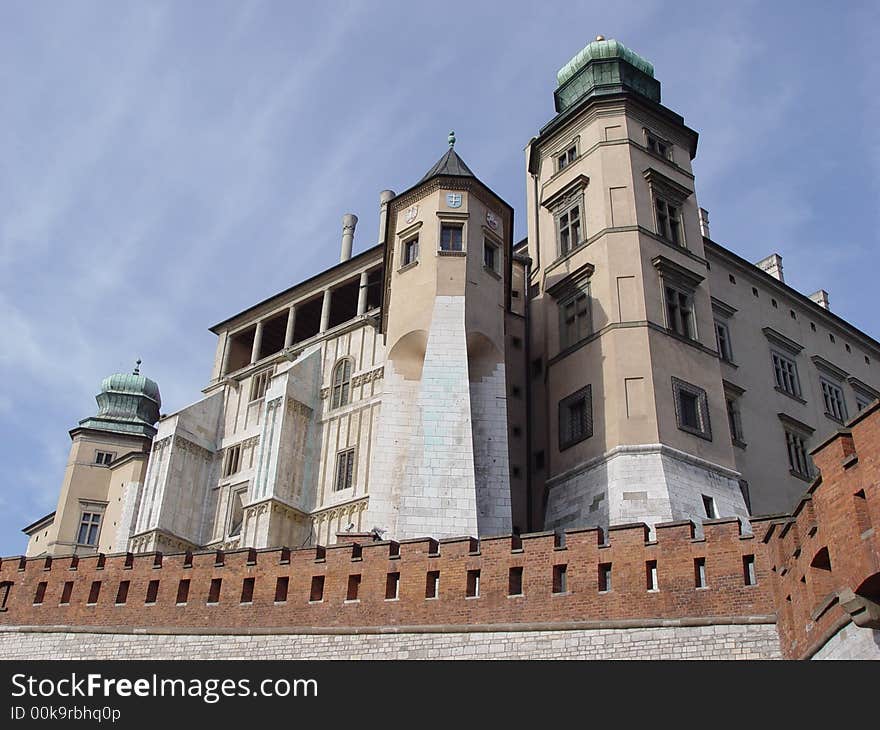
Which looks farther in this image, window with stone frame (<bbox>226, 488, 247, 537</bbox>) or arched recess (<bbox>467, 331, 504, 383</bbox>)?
window with stone frame (<bbox>226, 488, 247, 537</bbox>)

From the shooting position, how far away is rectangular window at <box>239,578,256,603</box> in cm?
2539

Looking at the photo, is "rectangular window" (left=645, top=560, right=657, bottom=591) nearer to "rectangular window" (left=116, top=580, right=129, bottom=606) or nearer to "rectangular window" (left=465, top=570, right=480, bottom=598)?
"rectangular window" (left=465, top=570, right=480, bottom=598)

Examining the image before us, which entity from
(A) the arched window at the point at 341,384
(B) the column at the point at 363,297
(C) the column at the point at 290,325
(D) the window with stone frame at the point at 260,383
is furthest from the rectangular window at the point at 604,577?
(D) the window with stone frame at the point at 260,383

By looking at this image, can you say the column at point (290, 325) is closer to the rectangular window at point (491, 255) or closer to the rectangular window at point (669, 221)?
the rectangular window at point (491, 255)

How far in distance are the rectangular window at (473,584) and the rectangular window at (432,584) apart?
2.21 feet

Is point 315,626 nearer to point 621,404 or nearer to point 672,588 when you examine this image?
point 672,588

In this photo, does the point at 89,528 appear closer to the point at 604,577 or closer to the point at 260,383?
the point at 260,383

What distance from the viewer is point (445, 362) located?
103 feet

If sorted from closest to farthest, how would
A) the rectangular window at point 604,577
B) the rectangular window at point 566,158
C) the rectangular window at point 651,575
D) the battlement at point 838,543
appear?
the battlement at point 838,543, the rectangular window at point 651,575, the rectangular window at point 604,577, the rectangular window at point 566,158

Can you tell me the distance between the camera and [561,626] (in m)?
22.0

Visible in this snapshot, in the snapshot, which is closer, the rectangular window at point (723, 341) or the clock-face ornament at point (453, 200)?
the clock-face ornament at point (453, 200)

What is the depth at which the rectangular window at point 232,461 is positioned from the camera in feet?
148

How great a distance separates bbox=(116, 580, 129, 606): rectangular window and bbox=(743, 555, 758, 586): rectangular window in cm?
1504

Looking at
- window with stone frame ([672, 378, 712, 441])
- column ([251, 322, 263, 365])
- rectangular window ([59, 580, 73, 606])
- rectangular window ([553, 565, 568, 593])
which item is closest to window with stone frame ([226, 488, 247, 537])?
column ([251, 322, 263, 365])
